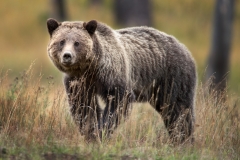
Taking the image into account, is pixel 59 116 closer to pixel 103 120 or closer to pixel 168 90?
pixel 103 120

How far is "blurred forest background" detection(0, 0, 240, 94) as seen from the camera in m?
23.7

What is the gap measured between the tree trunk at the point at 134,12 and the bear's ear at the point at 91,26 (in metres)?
14.3

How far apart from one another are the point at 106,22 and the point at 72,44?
16883 millimetres

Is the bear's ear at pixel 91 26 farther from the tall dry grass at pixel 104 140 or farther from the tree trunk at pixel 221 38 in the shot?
the tree trunk at pixel 221 38

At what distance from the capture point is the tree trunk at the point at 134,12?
77.4ft

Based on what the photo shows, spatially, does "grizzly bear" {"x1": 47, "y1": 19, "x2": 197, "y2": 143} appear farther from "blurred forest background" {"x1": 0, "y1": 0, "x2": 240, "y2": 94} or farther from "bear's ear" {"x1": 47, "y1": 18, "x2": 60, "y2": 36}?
"blurred forest background" {"x1": 0, "y1": 0, "x2": 240, "y2": 94}

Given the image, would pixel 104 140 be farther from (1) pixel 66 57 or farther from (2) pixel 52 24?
(2) pixel 52 24

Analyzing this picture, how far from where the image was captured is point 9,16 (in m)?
25.7

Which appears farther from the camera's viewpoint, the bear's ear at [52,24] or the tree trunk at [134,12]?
the tree trunk at [134,12]

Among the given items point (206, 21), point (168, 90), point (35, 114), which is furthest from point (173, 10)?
point (35, 114)

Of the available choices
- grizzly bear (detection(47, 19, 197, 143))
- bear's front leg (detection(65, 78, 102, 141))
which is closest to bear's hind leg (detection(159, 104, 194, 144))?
grizzly bear (detection(47, 19, 197, 143))

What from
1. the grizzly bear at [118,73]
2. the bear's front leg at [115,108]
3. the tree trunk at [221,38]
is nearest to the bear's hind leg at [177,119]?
the grizzly bear at [118,73]

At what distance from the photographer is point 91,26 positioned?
927 centimetres

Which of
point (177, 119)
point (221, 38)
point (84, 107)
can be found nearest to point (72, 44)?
point (84, 107)
